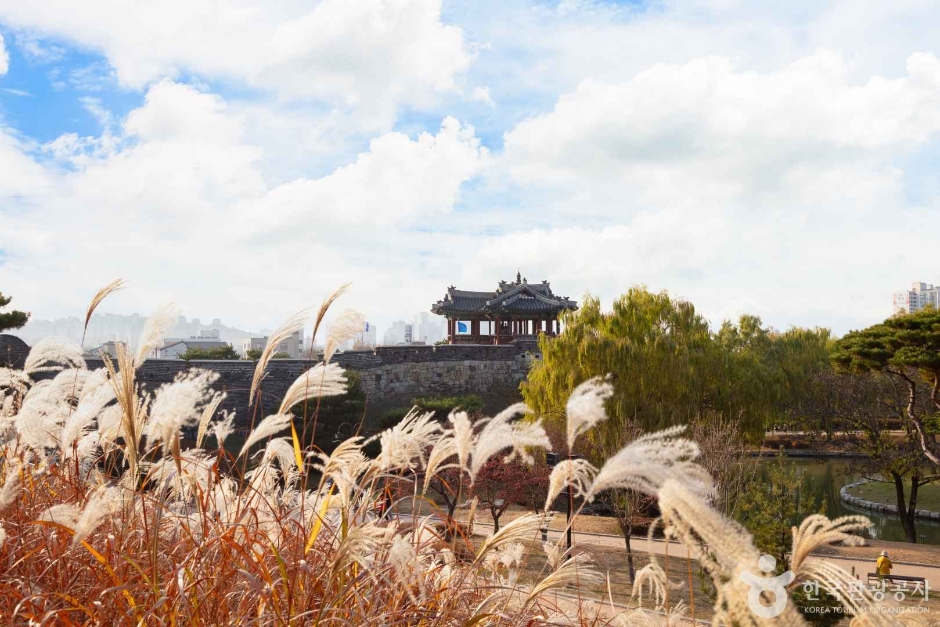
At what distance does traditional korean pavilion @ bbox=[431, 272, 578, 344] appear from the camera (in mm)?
28297

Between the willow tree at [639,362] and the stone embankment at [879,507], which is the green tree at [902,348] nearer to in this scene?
the willow tree at [639,362]

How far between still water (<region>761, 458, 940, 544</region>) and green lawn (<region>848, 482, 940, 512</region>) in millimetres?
542

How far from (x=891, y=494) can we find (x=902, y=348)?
8.71 meters

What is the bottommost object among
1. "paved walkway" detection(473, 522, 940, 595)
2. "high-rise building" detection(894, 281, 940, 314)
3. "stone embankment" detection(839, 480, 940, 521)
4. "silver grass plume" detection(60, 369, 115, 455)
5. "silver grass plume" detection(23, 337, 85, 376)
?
"stone embankment" detection(839, 480, 940, 521)

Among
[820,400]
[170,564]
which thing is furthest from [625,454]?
[820,400]

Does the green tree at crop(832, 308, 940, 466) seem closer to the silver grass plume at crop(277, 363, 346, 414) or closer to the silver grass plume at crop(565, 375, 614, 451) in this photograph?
the silver grass plume at crop(565, 375, 614, 451)

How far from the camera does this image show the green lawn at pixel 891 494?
16922 millimetres

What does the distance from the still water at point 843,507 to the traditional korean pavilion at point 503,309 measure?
10881 millimetres

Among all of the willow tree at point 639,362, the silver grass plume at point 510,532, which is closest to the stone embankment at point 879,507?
the willow tree at point 639,362

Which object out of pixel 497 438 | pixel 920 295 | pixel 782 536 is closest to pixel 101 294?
pixel 497 438

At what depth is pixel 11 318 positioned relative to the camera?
17531 millimetres

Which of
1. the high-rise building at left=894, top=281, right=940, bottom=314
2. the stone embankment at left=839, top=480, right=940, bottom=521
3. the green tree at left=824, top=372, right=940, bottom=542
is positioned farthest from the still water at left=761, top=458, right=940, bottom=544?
the high-rise building at left=894, top=281, right=940, bottom=314

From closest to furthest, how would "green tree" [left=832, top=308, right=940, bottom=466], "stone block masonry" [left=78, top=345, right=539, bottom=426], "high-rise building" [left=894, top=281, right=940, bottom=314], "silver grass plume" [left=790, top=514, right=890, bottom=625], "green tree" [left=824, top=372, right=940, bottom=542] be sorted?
"silver grass plume" [left=790, top=514, right=890, bottom=625] < "green tree" [left=832, top=308, right=940, bottom=466] < "green tree" [left=824, top=372, right=940, bottom=542] < "stone block masonry" [left=78, top=345, right=539, bottom=426] < "high-rise building" [left=894, top=281, right=940, bottom=314]

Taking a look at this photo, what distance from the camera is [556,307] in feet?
92.8
